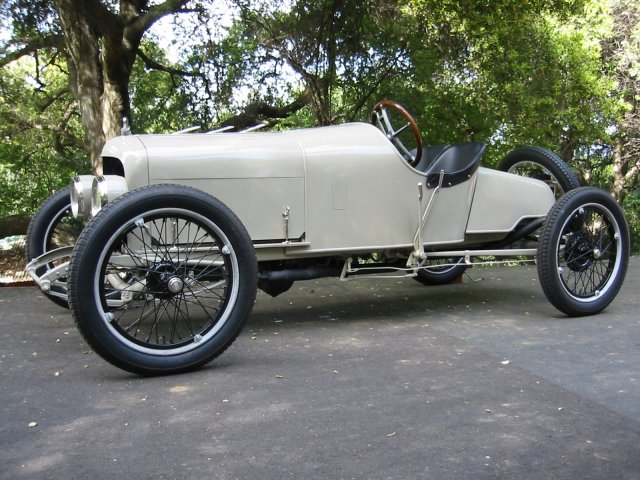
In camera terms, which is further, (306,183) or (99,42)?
(99,42)

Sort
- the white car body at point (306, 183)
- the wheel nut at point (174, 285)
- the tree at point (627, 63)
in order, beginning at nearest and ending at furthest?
the wheel nut at point (174, 285) < the white car body at point (306, 183) < the tree at point (627, 63)

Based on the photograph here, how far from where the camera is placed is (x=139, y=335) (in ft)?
15.9

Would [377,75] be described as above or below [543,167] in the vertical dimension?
above

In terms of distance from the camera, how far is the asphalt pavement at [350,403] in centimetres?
265

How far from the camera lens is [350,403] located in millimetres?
3338

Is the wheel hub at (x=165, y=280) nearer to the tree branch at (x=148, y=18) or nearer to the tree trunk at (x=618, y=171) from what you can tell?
the tree branch at (x=148, y=18)

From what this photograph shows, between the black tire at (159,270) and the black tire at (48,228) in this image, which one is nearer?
the black tire at (159,270)

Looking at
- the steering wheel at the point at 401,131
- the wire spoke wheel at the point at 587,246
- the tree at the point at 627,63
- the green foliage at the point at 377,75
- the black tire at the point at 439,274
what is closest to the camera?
the steering wheel at the point at 401,131

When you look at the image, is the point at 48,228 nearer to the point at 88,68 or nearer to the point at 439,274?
the point at 439,274

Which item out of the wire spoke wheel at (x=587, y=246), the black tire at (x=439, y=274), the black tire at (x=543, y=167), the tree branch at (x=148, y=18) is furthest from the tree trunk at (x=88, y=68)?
the wire spoke wheel at (x=587, y=246)

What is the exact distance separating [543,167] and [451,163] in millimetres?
1113

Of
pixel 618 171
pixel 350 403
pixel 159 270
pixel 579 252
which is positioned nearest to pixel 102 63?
pixel 159 270

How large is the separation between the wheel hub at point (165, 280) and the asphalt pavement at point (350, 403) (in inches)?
18.5

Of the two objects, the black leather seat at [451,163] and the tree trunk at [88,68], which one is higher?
the tree trunk at [88,68]
